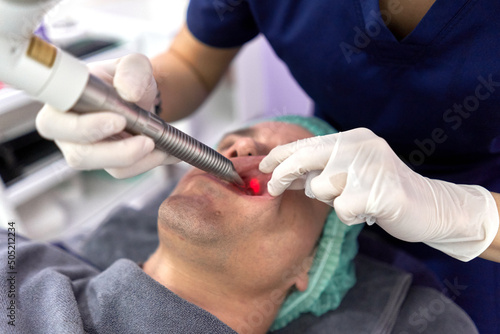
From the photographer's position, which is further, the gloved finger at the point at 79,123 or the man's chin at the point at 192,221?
the man's chin at the point at 192,221

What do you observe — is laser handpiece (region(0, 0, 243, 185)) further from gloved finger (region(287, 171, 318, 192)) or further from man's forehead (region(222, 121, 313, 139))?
man's forehead (region(222, 121, 313, 139))

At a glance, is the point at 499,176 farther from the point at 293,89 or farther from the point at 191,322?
the point at 293,89

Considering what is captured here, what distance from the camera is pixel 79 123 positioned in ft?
1.96

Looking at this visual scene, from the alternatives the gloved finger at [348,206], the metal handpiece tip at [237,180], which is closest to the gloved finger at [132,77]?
the metal handpiece tip at [237,180]

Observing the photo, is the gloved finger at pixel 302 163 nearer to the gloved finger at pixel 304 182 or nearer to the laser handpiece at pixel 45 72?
the gloved finger at pixel 304 182

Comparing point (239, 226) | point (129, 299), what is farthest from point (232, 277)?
point (129, 299)

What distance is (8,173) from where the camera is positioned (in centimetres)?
166

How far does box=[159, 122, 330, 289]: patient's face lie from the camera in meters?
0.88

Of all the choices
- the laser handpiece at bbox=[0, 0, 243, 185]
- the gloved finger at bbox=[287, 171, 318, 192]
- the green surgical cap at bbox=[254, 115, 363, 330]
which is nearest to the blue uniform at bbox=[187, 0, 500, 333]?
the green surgical cap at bbox=[254, 115, 363, 330]

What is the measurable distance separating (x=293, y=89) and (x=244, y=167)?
133cm

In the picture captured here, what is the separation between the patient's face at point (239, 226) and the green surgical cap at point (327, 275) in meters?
0.10

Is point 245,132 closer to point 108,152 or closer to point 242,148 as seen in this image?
point 242,148

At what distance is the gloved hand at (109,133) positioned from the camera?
602 mm

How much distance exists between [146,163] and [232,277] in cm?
35
